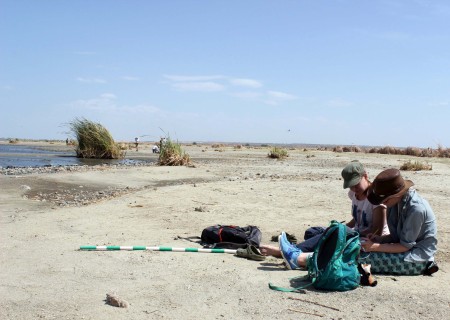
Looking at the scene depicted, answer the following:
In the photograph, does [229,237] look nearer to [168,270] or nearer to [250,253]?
[250,253]

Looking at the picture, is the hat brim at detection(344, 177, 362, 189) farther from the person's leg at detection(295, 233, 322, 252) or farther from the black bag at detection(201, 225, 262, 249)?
the black bag at detection(201, 225, 262, 249)

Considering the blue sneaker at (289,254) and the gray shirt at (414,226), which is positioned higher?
the gray shirt at (414,226)

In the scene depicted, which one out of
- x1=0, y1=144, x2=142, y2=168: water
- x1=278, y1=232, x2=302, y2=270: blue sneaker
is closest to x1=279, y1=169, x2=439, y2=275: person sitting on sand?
x1=278, y1=232, x2=302, y2=270: blue sneaker

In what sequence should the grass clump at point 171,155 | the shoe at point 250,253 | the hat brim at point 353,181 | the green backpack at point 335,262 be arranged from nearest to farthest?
the green backpack at point 335,262
the hat brim at point 353,181
the shoe at point 250,253
the grass clump at point 171,155

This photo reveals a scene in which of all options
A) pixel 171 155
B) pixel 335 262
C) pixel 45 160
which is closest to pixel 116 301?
pixel 335 262

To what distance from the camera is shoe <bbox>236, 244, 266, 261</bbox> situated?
6.30 meters

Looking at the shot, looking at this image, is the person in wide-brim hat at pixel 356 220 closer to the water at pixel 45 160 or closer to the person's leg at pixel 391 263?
the person's leg at pixel 391 263

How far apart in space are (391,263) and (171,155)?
1650 cm

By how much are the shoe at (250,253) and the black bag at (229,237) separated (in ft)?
1.14

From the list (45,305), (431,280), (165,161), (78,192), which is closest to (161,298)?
(45,305)

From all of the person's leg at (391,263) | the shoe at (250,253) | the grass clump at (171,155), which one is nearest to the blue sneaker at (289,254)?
the shoe at (250,253)

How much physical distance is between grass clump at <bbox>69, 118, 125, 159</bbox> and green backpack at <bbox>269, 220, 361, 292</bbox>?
24911mm

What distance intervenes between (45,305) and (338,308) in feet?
8.51

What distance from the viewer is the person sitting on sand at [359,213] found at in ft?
19.1
